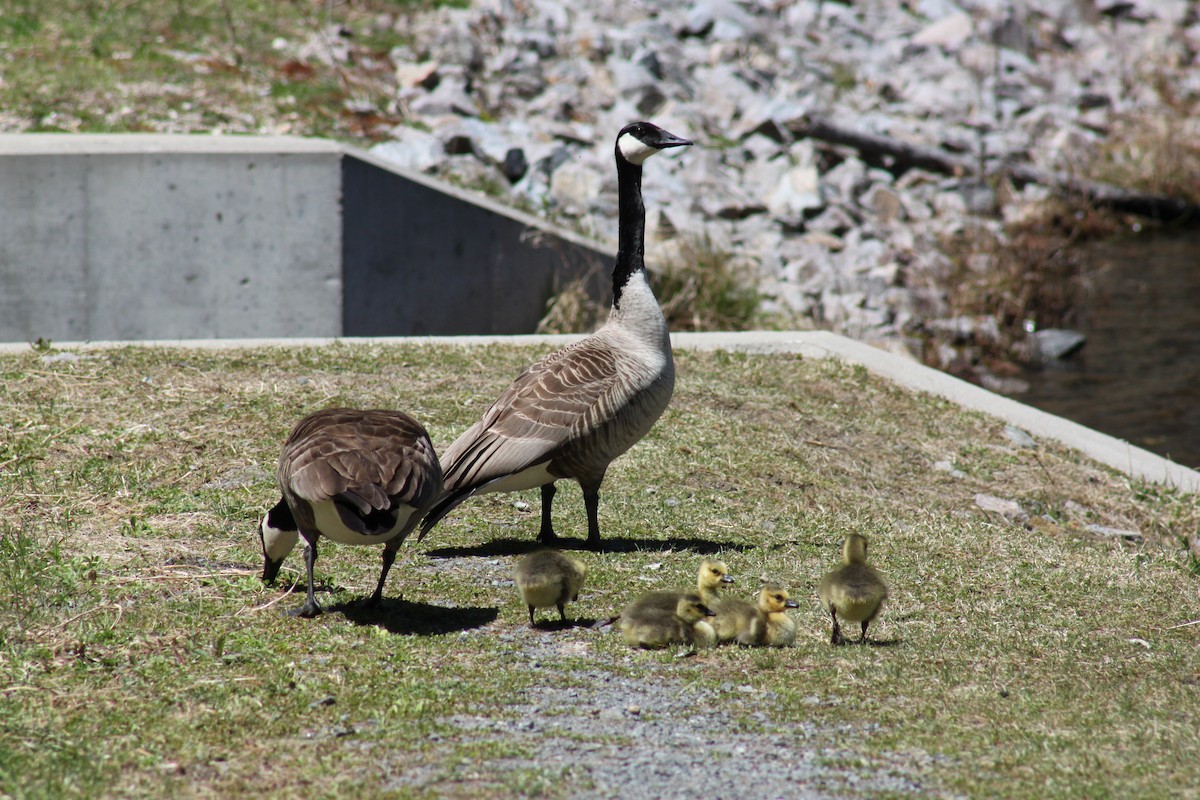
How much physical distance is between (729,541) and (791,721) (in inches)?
101

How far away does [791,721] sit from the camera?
15.5 feet

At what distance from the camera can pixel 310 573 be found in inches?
220

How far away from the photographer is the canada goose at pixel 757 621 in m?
5.41

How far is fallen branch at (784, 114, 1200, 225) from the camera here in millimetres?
19812

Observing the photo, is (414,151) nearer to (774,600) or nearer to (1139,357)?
(1139,357)

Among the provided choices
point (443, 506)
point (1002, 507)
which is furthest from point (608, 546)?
point (1002, 507)

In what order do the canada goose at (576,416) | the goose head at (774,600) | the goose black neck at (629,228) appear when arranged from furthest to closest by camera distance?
the goose black neck at (629,228)
the canada goose at (576,416)
the goose head at (774,600)

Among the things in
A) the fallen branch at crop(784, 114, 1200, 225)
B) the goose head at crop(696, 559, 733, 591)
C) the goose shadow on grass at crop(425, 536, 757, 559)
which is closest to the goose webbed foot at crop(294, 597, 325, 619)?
the goose shadow on grass at crop(425, 536, 757, 559)

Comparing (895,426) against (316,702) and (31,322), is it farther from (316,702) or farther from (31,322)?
(31,322)

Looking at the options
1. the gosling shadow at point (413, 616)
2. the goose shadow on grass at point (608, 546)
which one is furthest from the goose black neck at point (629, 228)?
the gosling shadow at point (413, 616)

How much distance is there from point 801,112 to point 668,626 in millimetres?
15593

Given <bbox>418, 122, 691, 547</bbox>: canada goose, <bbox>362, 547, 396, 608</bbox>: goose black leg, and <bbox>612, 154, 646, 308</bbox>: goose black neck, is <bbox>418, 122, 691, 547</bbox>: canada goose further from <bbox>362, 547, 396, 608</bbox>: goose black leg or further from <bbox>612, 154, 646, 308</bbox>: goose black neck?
<bbox>362, 547, 396, 608</bbox>: goose black leg

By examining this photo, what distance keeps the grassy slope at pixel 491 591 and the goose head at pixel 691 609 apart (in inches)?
7.2

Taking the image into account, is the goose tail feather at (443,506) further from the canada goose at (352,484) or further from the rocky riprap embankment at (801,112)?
the rocky riprap embankment at (801,112)
